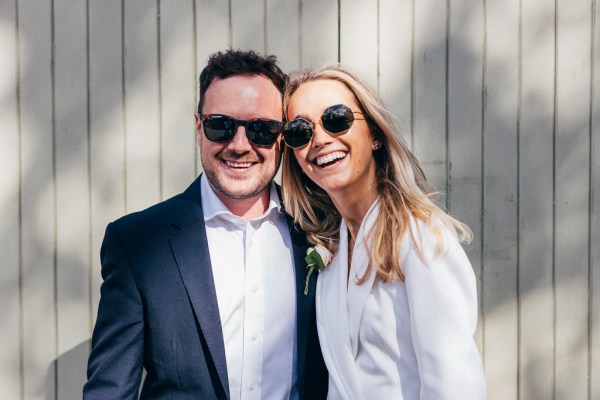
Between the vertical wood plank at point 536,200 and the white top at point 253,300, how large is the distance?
1.29 metres

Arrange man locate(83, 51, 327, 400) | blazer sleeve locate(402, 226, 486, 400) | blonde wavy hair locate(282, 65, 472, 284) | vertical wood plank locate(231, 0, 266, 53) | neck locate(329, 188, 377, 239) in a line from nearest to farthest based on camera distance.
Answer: blazer sleeve locate(402, 226, 486, 400)
blonde wavy hair locate(282, 65, 472, 284)
man locate(83, 51, 327, 400)
neck locate(329, 188, 377, 239)
vertical wood plank locate(231, 0, 266, 53)

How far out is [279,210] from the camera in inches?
89.1

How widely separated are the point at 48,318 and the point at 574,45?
2683mm

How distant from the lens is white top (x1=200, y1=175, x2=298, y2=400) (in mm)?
2004

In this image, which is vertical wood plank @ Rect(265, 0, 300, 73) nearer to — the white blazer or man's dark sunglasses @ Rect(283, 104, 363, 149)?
man's dark sunglasses @ Rect(283, 104, 363, 149)

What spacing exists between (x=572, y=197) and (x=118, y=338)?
6.89ft

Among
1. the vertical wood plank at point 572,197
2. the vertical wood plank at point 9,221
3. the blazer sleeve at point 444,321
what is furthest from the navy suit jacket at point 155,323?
the vertical wood plank at point 572,197

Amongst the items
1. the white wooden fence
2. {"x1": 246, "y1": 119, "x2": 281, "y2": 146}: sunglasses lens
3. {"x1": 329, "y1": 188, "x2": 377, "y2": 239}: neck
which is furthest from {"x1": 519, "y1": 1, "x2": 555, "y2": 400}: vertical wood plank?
{"x1": 246, "y1": 119, "x2": 281, "y2": 146}: sunglasses lens

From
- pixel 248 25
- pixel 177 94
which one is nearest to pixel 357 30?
pixel 248 25

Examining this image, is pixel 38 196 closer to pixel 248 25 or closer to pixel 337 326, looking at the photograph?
pixel 248 25

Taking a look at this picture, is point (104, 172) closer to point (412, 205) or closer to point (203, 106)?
point (203, 106)

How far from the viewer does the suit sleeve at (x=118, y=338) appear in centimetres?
192

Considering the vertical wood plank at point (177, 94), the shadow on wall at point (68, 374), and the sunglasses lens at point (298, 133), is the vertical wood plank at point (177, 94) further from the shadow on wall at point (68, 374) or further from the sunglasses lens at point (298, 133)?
the sunglasses lens at point (298, 133)

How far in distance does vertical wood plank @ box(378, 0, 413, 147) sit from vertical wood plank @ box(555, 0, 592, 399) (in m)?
0.69
